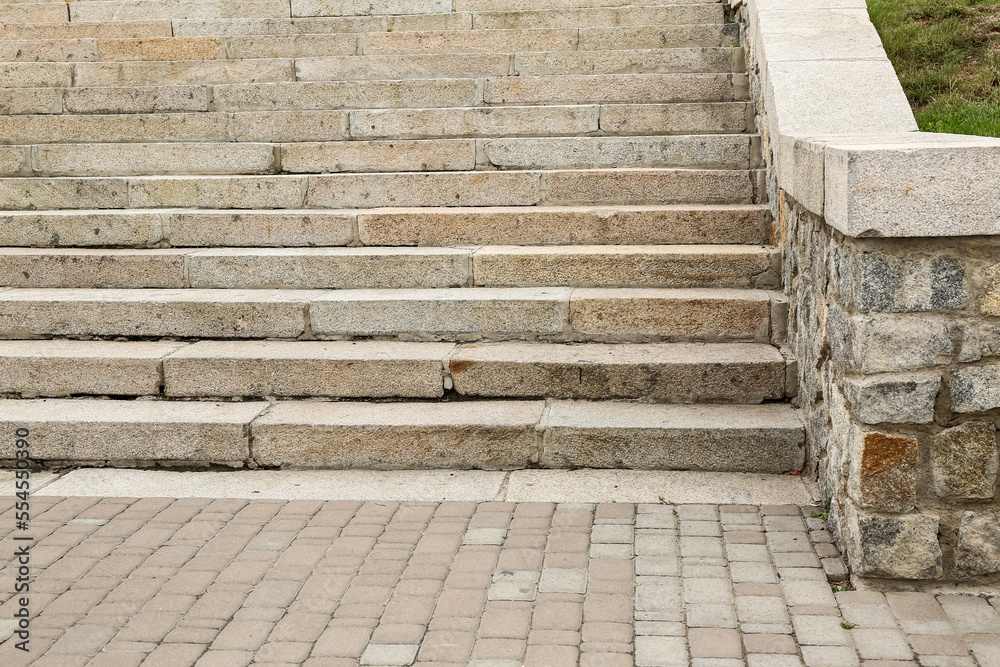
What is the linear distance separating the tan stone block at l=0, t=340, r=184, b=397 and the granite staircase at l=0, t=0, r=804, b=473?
0.01 metres

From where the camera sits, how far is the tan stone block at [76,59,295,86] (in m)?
7.23

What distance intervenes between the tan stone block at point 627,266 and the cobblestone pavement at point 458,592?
5.00 feet

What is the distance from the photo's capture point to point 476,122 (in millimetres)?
6488

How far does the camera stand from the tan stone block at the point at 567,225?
18.0 ft

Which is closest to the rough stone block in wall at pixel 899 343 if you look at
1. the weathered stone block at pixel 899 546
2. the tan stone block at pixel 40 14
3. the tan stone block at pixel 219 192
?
the weathered stone block at pixel 899 546

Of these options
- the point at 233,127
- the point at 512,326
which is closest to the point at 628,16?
the point at 233,127

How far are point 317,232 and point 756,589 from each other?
3.36 meters

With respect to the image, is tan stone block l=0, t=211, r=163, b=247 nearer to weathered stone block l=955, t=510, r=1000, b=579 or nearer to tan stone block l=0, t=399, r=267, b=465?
tan stone block l=0, t=399, r=267, b=465

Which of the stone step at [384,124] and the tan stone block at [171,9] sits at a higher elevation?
the tan stone block at [171,9]

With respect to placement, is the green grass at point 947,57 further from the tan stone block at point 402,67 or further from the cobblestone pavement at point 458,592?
the cobblestone pavement at point 458,592

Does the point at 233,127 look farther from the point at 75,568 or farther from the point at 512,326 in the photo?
the point at 75,568

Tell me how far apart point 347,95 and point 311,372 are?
2679 mm

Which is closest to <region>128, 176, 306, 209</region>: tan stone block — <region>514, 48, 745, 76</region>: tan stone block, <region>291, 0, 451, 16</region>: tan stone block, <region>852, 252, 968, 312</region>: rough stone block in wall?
<region>514, 48, 745, 76</region>: tan stone block

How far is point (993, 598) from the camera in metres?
3.29
